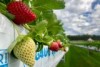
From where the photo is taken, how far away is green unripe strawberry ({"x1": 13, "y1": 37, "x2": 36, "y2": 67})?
6.85 ft

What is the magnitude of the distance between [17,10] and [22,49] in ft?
0.76

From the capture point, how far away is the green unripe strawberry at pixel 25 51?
6.85 feet

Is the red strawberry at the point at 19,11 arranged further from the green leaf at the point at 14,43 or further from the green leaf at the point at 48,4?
the green leaf at the point at 48,4

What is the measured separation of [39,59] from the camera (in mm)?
2984

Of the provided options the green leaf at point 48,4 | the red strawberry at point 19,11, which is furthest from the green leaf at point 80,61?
the red strawberry at point 19,11

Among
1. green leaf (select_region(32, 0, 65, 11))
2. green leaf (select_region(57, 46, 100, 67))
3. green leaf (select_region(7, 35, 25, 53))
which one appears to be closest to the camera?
green leaf (select_region(7, 35, 25, 53))

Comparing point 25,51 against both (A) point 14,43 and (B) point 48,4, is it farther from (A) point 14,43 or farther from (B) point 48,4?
(B) point 48,4

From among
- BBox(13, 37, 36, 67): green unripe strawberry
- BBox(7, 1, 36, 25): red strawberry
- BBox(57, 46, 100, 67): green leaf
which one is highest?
→ BBox(7, 1, 36, 25): red strawberry

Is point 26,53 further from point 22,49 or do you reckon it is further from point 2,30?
point 2,30

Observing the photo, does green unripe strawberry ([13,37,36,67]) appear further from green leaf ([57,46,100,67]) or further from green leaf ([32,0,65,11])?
green leaf ([57,46,100,67])

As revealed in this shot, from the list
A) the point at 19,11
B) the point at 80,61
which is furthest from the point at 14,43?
the point at 80,61

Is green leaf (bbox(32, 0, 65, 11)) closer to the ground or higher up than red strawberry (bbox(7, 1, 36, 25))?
closer to the ground

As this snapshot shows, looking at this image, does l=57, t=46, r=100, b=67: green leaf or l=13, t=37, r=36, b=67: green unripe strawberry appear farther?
l=57, t=46, r=100, b=67: green leaf

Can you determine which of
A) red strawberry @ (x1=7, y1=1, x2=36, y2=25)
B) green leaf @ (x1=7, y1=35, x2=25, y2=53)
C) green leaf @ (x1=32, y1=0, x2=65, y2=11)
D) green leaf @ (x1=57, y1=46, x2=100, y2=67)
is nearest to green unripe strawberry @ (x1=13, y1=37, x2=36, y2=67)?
green leaf @ (x1=7, y1=35, x2=25, y2=53)
